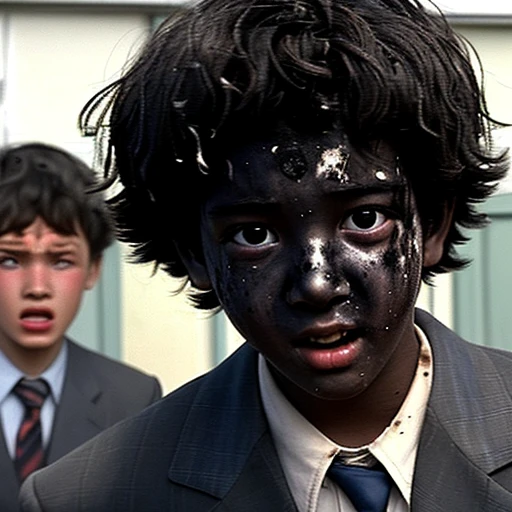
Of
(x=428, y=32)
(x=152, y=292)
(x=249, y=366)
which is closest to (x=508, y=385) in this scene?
(x=249, y=366)

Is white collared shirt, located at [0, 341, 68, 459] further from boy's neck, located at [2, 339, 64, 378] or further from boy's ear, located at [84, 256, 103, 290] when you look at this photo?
boy's ear, located at [84, 256, 103, 290]

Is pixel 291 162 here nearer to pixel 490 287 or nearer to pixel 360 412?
pixel 360 412

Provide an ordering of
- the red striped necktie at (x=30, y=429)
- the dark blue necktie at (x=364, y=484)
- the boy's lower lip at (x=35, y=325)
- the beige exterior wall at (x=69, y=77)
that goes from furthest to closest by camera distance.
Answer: the beige exterior wall at (x=69, y=77)
the boy's lower lip at (x=35, y=325)
the red striped necktie at (x=30, y=429)
the dark blue necktie at (x=364, y=484)

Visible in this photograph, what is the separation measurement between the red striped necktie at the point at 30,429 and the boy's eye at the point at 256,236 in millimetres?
1435

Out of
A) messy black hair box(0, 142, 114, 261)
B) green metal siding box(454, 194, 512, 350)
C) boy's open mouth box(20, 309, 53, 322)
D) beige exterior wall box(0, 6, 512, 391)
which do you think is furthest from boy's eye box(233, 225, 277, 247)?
green metal siding box(454, 194, 512, 350)

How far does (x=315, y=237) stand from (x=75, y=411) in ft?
5.21

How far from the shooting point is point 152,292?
4.06 meters

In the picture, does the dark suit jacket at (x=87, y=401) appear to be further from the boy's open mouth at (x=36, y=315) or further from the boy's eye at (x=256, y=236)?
the boy's eye at (x=256, y=236)

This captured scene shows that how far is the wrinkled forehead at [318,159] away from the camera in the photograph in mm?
1830

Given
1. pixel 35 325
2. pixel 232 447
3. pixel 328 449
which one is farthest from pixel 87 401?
pixel 328 449

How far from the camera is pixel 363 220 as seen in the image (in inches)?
72.6

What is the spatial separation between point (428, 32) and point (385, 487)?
57 cm

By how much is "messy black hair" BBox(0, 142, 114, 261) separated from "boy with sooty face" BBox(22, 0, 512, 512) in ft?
3.83

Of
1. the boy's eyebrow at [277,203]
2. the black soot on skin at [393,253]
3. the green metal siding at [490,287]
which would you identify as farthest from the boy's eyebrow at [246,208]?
the green metal siding at [490,287]
